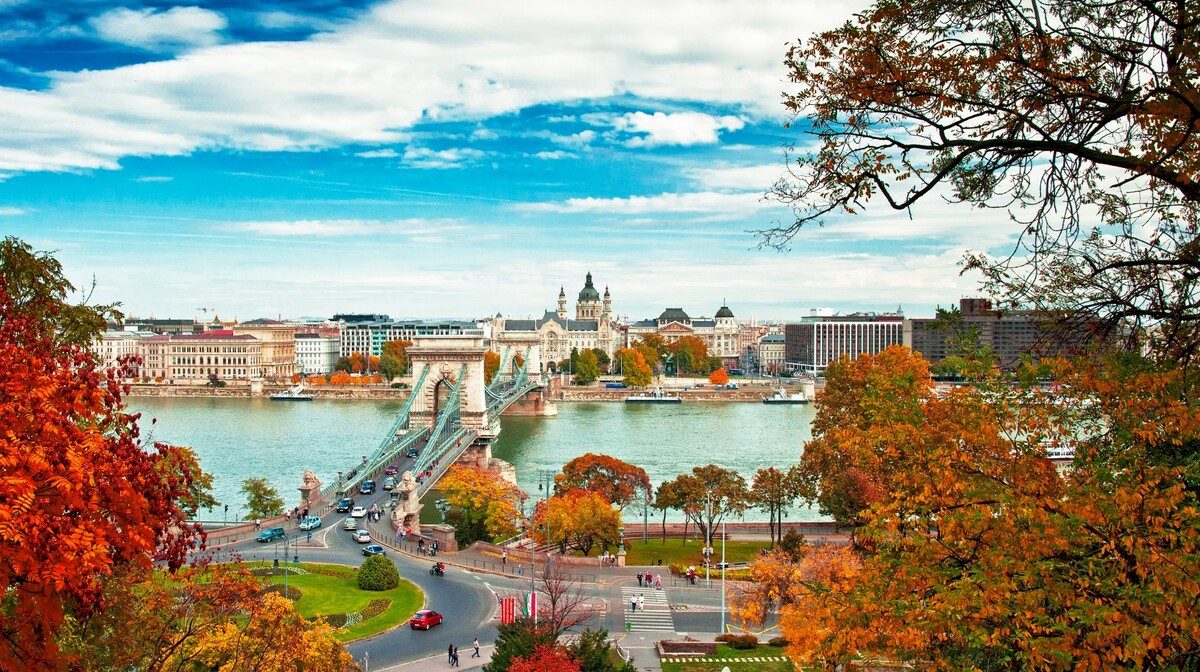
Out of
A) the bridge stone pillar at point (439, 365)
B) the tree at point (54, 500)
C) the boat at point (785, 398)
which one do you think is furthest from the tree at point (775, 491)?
the boat at point (785, 398)

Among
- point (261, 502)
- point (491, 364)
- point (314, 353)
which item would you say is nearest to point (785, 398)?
point (491, 364)

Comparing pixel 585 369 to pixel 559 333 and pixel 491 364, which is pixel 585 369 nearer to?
pixel 491 364

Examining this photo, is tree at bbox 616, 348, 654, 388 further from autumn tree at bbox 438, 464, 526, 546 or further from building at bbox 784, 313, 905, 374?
autumn tree at bbox 438, 464, 526, 546

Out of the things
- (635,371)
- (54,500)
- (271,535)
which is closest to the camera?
(54,500)

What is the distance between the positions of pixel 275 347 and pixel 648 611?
101386 millimetres

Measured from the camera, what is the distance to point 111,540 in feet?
18.6

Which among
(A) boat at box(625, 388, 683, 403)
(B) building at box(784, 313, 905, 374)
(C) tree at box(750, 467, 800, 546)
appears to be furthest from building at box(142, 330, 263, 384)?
(C) tree at box(750, 467, 800, 546)

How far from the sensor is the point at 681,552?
27719 mm

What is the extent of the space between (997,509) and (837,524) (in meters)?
21.4

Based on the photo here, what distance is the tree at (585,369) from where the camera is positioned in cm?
10006

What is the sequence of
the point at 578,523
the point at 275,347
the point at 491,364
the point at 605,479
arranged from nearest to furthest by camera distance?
the point at 578,523
the point at 605,479
the point at 491,364
the point at 275,347

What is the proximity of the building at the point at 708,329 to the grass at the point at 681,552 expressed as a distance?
116 meters

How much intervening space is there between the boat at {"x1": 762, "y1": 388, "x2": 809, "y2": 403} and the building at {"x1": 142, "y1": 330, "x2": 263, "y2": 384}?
5247cm

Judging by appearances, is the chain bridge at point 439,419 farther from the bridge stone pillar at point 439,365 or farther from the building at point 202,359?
the building at point 202,359
